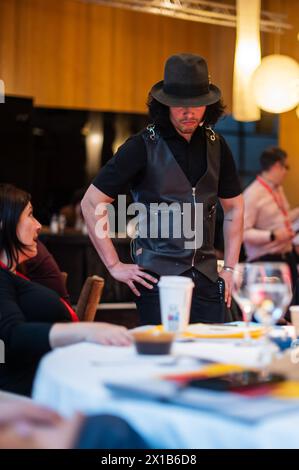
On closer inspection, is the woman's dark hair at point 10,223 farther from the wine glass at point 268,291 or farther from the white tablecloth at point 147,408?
the wine glass at point 268,291

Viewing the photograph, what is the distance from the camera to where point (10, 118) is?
29.5ft

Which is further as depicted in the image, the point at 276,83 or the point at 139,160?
the point at 276,83

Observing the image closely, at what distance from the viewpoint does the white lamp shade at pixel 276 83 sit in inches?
259

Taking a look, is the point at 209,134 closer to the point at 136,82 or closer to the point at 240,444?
the point at 240,444

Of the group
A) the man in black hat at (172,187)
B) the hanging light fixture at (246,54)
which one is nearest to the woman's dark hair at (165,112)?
the man in black hat at (172,187)

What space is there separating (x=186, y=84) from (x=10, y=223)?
89 cm

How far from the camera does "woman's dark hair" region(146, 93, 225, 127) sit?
2.90 metres

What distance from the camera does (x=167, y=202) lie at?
114 inches

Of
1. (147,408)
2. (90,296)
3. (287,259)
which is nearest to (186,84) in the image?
(90,296)

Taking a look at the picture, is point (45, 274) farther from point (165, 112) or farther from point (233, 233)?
point (165, 112)

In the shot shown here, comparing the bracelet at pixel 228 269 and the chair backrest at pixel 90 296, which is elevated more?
the bracelet at pixel 228 269

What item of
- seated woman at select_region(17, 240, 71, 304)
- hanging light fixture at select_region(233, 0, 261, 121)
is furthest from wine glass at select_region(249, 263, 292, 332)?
hanging light fixture at select_region(233, 0, 261, 121)

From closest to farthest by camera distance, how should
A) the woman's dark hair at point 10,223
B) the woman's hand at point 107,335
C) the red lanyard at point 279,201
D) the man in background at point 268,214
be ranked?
the woman's hand at point 107,335 < the woman's dark hair at point 10,223 < the man in background at point 268,214 < the red lanyard at point 279,201

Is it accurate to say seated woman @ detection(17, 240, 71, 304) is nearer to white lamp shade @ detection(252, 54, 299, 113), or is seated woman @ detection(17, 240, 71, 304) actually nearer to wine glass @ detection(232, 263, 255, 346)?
wine glass @ detection(232, 263, 255, 346)
